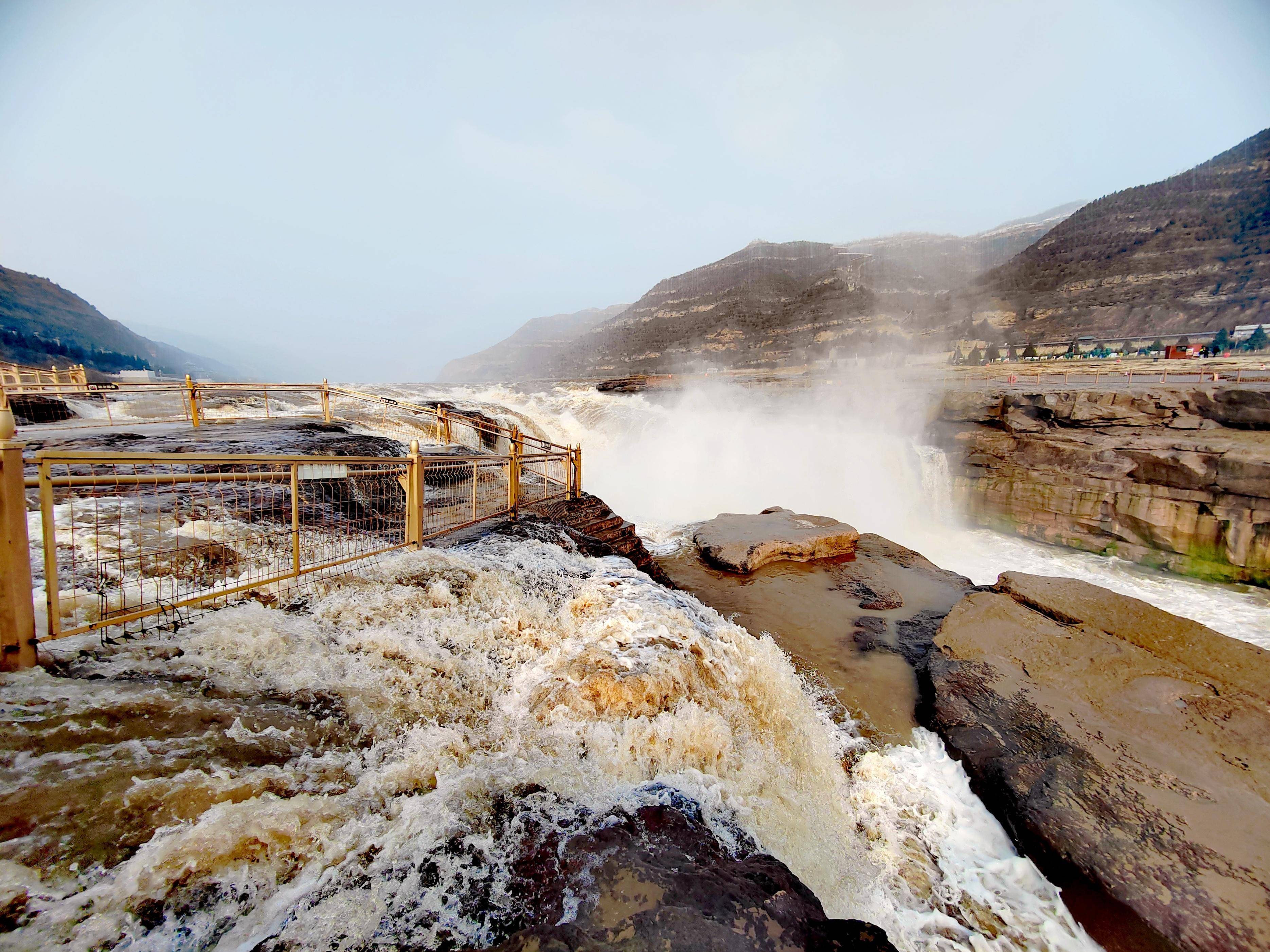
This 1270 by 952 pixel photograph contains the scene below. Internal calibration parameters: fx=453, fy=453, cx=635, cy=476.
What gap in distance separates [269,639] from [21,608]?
1.10m

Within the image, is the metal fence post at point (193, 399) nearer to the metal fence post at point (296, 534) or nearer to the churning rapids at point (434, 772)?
the metal fence post at point (296, 534)

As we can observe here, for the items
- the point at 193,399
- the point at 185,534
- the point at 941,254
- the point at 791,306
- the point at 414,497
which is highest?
the point at 941,254

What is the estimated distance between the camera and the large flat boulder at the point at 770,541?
355 inches

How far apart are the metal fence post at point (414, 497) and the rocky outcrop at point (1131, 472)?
17.6m

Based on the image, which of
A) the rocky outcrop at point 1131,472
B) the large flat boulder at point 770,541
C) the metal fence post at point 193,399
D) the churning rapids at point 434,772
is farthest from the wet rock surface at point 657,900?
the rocky outcrop at point 1131,472

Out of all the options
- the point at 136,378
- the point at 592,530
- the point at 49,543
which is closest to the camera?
the point at 49,543

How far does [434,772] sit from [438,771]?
0.02 metres

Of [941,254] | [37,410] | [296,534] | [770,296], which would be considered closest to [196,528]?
[296,534]

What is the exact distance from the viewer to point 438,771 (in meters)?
2.52

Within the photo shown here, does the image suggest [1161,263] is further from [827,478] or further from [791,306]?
[827,478]

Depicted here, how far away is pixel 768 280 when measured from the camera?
3526 inches

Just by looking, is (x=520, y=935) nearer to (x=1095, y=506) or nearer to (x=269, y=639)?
(x=269, y=639)

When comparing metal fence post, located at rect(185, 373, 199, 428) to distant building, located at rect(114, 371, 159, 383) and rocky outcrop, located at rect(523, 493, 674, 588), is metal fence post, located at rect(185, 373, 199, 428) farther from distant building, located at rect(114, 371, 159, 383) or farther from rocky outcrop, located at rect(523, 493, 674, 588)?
distant building, located at rect(114, 371, 159, 383)

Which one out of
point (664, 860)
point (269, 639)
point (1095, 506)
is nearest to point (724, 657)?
point (664, 860)
